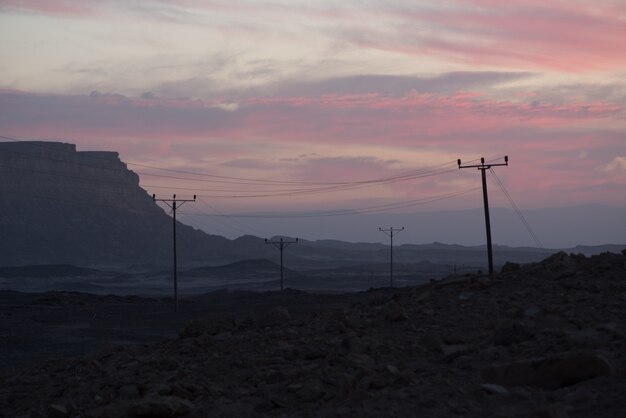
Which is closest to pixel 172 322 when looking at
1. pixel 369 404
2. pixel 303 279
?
pixel 369 404

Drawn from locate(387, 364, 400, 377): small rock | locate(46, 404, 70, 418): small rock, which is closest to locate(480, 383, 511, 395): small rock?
locate(387, 364, 400, 377): small rock

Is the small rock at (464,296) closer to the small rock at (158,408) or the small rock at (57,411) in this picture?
the small rock at (158,408)

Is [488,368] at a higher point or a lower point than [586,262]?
lower

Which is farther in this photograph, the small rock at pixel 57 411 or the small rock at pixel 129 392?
the small rock at pixel 129 392

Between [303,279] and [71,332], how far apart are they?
11408cm

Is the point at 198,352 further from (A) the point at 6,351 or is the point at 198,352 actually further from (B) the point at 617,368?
(A) the point at 6,351

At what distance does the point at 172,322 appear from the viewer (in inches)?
2207

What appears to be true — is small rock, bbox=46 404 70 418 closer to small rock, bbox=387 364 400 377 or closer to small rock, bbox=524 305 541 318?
small rock, bbox=387 364 400 377

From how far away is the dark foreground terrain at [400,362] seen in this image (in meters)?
12.0

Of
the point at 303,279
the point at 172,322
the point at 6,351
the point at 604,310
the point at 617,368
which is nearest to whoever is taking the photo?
the point at 617,368

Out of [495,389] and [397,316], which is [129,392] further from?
[495,389]

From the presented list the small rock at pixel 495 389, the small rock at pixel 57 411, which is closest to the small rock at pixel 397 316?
the small rock at pixel 495 389

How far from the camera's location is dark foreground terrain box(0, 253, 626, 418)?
39.3 feet

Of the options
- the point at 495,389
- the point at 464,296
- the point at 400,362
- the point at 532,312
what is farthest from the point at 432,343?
the point at 464,296
